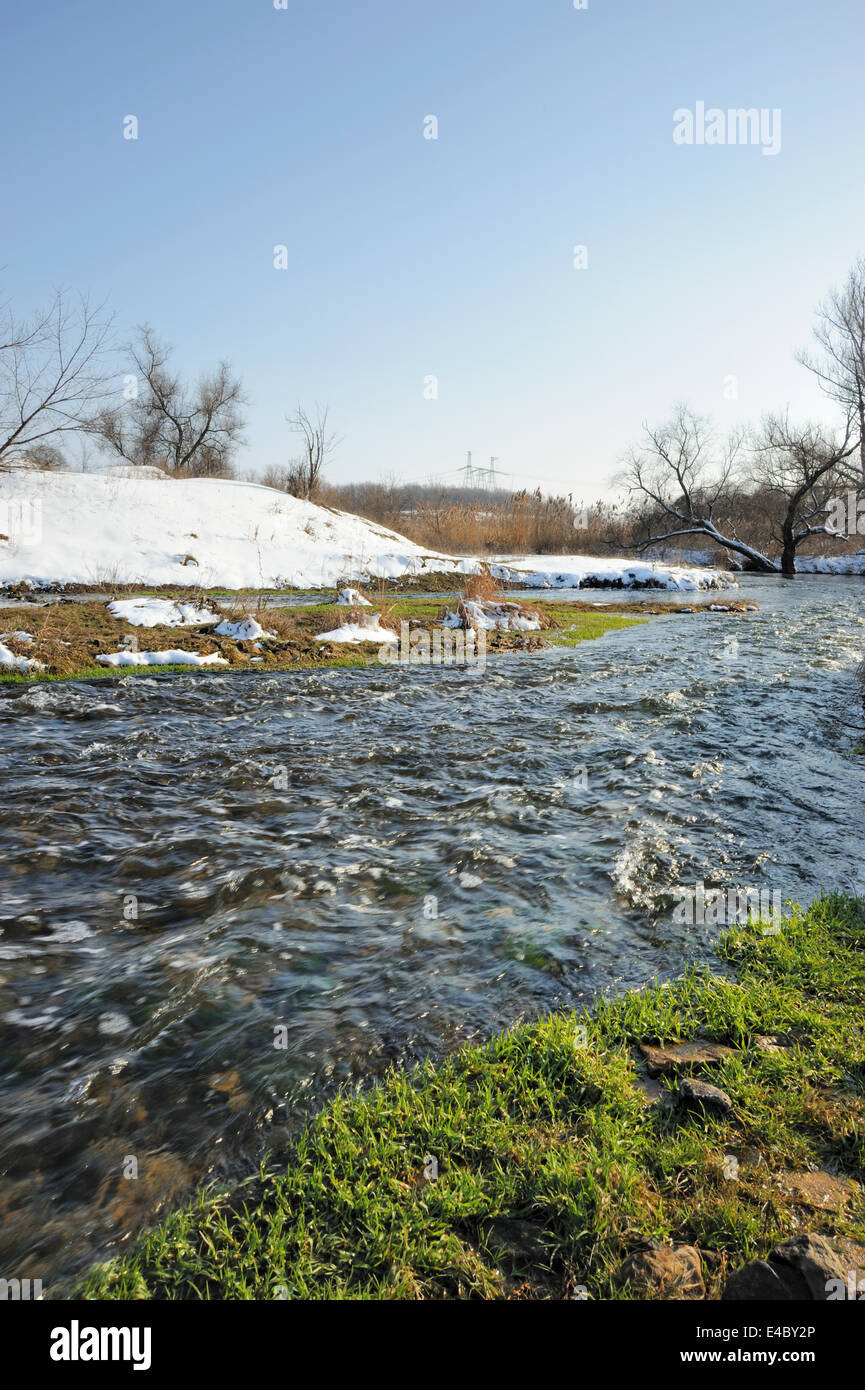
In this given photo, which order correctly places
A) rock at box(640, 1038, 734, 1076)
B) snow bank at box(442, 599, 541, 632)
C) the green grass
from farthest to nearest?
the green grass → snow bank at box(442, 599, 541, 632) → rock at box(640, 1038, 734, 1076)

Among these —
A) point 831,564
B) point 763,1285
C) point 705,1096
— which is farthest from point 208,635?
point 831,564

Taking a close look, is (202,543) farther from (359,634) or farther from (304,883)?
(304,883)

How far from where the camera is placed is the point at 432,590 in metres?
26.6

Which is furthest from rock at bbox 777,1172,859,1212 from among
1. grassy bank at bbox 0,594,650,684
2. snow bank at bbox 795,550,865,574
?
snow bank at bbox 795,550,865,574

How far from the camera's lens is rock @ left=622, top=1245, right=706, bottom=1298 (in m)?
1.94

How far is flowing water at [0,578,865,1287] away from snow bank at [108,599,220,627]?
5.17 metres

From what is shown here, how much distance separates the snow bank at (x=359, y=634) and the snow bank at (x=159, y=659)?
8.20 ft

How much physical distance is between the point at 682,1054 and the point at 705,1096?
37 centimetres

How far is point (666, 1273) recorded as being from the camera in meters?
1.96

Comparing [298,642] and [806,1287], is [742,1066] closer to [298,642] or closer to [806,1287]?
[806,1287]

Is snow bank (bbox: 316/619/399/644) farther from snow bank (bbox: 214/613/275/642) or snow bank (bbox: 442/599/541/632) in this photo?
snow bank (bbox: 442/599/541/632)

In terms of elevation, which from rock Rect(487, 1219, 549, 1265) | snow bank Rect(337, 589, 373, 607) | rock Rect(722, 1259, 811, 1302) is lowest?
rock Rect(487, 1219, 549, 1265)

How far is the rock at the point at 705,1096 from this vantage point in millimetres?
2652
